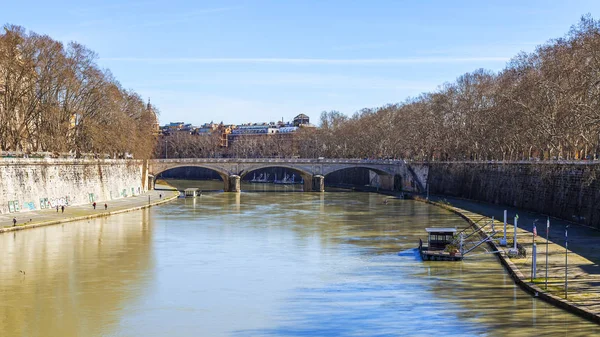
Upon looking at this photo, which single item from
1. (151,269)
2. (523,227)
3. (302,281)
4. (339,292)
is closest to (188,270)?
(151,269)

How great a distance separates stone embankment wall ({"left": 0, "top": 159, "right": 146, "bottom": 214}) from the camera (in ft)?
189

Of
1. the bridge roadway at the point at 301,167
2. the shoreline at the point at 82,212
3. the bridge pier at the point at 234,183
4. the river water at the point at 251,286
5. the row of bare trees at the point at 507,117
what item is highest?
the row of bare trees at the point at 507,117

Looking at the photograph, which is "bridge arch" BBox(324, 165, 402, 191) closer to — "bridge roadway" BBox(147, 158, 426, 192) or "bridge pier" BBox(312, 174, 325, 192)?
"bridge roadway" BBox(147, 158, 426, 192)

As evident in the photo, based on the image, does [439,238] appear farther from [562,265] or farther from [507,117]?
[507,117]

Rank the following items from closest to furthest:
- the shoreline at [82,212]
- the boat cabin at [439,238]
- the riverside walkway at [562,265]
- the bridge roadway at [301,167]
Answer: the riverside walkway at [562,265], the boat cabin at [439,238], the shoreline at [82,212], the bridge roadway at [301,167]

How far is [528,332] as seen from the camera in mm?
26344

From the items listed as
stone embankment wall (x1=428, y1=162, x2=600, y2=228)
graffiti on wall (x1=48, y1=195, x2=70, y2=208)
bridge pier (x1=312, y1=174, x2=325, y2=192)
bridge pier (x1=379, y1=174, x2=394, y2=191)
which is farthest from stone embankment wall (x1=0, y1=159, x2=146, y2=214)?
bridge pier (x1=379, y1=174, x2=394, y2=191)

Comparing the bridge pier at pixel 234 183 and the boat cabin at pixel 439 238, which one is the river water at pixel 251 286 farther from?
the bridge pier at pixel 234 183

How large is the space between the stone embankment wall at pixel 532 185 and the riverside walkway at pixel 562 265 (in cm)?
152

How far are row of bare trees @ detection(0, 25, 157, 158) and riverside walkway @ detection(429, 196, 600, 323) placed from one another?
36037mm

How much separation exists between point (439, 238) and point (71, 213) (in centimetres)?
3185

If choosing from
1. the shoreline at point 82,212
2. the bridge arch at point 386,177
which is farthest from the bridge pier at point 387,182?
the shoreline at point 82,212

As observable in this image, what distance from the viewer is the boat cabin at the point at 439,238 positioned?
42.5 meters

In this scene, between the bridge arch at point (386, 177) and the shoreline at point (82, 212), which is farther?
the bridge arch at point (386, 177)
